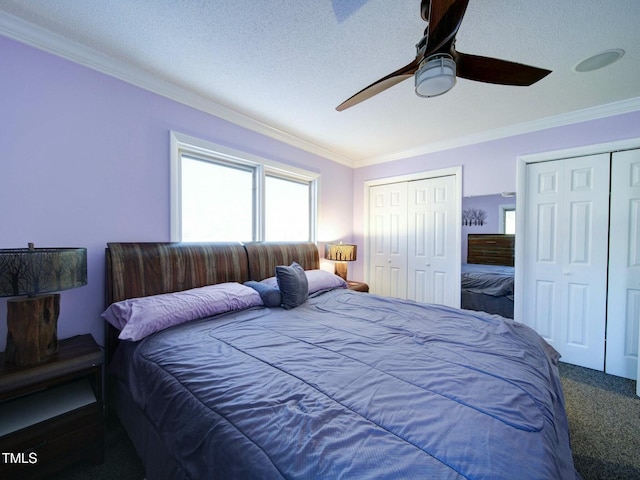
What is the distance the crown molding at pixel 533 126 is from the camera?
246cm

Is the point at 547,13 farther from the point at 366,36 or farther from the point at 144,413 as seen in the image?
the point at 144,413

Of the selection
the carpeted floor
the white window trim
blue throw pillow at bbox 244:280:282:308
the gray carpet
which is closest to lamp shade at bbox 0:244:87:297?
the gray carpet

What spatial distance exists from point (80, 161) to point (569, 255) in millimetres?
4441

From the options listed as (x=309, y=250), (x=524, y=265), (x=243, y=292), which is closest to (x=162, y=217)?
(x=243, y=292)

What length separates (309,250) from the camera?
11.2ft

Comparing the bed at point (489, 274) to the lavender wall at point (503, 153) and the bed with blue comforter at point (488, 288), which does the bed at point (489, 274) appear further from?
the lavender wall at point (503, 153)

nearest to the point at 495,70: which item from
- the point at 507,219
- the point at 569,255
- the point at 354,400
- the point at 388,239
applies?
the point at 354,400

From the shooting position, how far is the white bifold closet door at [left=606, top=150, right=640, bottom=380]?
7.95 ft

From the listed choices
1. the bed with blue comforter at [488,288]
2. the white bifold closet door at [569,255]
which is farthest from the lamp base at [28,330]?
the white bifold closet door at [569,255]

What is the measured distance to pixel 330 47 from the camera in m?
1.75

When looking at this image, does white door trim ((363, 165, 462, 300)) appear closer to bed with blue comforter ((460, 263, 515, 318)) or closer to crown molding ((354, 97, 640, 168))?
bed with blue comforter ((460, 263, 515, 318))

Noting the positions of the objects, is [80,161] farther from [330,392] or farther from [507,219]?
[507,219]

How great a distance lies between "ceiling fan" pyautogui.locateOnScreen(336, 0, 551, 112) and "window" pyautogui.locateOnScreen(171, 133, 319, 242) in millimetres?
1780

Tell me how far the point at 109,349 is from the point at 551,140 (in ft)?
14.7
